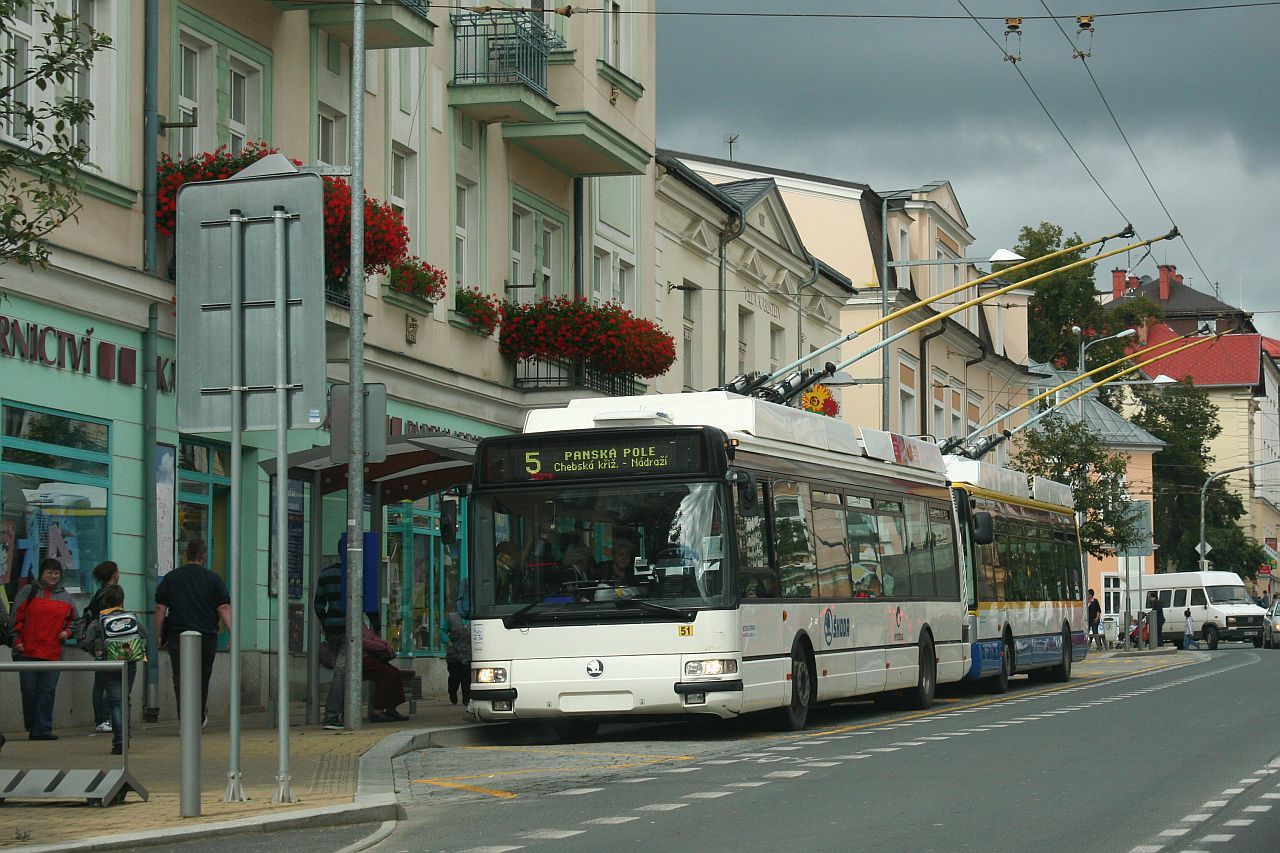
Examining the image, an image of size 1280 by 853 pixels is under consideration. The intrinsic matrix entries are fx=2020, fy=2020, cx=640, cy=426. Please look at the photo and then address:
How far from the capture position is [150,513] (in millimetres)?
19578

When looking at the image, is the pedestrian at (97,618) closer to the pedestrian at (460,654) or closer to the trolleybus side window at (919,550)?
the pedestrian at (460,654)

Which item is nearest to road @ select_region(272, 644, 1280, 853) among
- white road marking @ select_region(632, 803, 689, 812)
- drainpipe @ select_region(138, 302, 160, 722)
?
white road marking @ select_region(632, 803, 689, 812)

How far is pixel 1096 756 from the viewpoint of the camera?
15.0 metres

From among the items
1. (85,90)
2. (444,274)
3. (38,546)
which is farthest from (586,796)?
(444,274)

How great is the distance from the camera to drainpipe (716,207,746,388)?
128 ft

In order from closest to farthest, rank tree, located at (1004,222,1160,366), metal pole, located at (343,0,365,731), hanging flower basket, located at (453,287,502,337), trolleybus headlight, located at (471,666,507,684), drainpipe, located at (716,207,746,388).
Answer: trolleybus headlight, located at (471,666,507,684) < metal pole, located at (343,0,365,731) < hanging flower basket, located at (453,287,502,337) < drainpipe, located at (716,207,746,388) < tree, located at (1004,222,1160,366)

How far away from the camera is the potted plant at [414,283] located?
25000 millimetres

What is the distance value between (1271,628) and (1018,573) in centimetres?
3534

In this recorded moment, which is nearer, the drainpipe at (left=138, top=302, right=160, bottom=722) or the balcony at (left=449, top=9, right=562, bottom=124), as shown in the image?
the drainpipe at (left=138, top=302, right=160, bottom=722)

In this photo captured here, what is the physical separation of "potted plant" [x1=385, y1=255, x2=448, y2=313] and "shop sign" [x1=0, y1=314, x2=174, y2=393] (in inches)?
201

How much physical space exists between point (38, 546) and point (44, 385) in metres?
1.44

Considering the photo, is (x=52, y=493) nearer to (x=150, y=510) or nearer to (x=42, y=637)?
(x=150, y=510)

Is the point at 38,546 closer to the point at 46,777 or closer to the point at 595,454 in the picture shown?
the point at 595,454

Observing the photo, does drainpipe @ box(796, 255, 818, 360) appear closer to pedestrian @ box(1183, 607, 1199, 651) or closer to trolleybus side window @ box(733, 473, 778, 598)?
pedestrian @ box(1183, 607, 1199, 651)
